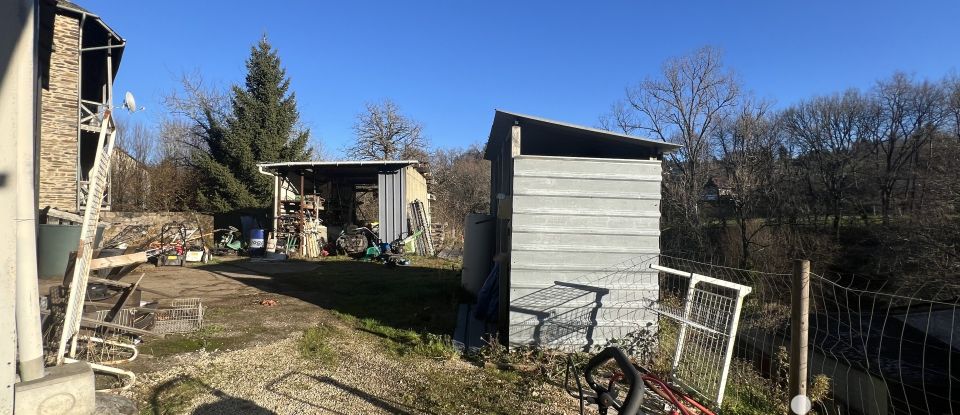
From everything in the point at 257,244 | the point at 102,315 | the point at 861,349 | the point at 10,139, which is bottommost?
the point at 861,349

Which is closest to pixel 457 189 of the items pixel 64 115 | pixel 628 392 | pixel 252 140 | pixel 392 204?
pixel 252 140

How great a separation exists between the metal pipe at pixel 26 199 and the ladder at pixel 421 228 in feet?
47.1

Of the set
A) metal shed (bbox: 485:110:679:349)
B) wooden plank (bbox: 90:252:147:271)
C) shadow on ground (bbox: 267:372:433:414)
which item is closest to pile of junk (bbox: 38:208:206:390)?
wooden plank (bbox: 90:252:147:271)

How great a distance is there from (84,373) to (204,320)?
3.49 m

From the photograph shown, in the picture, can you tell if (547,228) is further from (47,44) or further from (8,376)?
(47,44)

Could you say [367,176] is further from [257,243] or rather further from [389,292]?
[389,292]

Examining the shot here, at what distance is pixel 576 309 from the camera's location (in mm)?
5223

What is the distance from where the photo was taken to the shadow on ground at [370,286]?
23.8ft

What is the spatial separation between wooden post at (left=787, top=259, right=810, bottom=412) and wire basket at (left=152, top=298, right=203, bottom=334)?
6.07 meters

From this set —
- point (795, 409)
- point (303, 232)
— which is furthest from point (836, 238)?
point (795, 409)

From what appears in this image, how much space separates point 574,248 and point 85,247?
424 centimetres

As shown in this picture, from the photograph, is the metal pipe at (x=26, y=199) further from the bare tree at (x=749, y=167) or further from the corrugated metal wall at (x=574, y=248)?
the bare tree at (x=749, y=167)

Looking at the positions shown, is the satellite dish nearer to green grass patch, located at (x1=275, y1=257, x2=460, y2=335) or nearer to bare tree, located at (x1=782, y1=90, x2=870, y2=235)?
green grass patch, located at (x1=275, y1=257, x2=460, y2=335)

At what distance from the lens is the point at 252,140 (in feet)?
80.1
